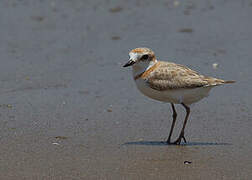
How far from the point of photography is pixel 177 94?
650 centimetres

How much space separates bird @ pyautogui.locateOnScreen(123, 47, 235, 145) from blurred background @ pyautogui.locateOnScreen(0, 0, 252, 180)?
49 centimetres

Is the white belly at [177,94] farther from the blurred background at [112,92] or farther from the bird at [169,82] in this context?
the blurred background at [112,92]

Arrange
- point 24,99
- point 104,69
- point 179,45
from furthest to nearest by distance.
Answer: point 179,45, point 104,69, point 24,99

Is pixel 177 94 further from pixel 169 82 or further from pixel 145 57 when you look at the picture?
pixel 145 57

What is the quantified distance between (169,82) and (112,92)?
1845 millimetres

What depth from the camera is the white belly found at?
648 cm

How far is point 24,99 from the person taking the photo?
310 inches

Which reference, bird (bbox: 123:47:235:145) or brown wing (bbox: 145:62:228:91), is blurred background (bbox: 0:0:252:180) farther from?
brown wing (bbox: 145:62:228:91)

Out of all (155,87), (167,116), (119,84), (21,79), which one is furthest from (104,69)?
(155,87)

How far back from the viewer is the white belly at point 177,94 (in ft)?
21.3

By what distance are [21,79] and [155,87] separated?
2.94 m

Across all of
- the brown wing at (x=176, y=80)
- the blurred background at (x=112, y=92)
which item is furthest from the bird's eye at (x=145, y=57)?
the blurred background at (x=112, y=92)

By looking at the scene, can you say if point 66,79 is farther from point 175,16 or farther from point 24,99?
point 175,16

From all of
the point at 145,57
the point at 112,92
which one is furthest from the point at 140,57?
Answer: the point at 112,92
